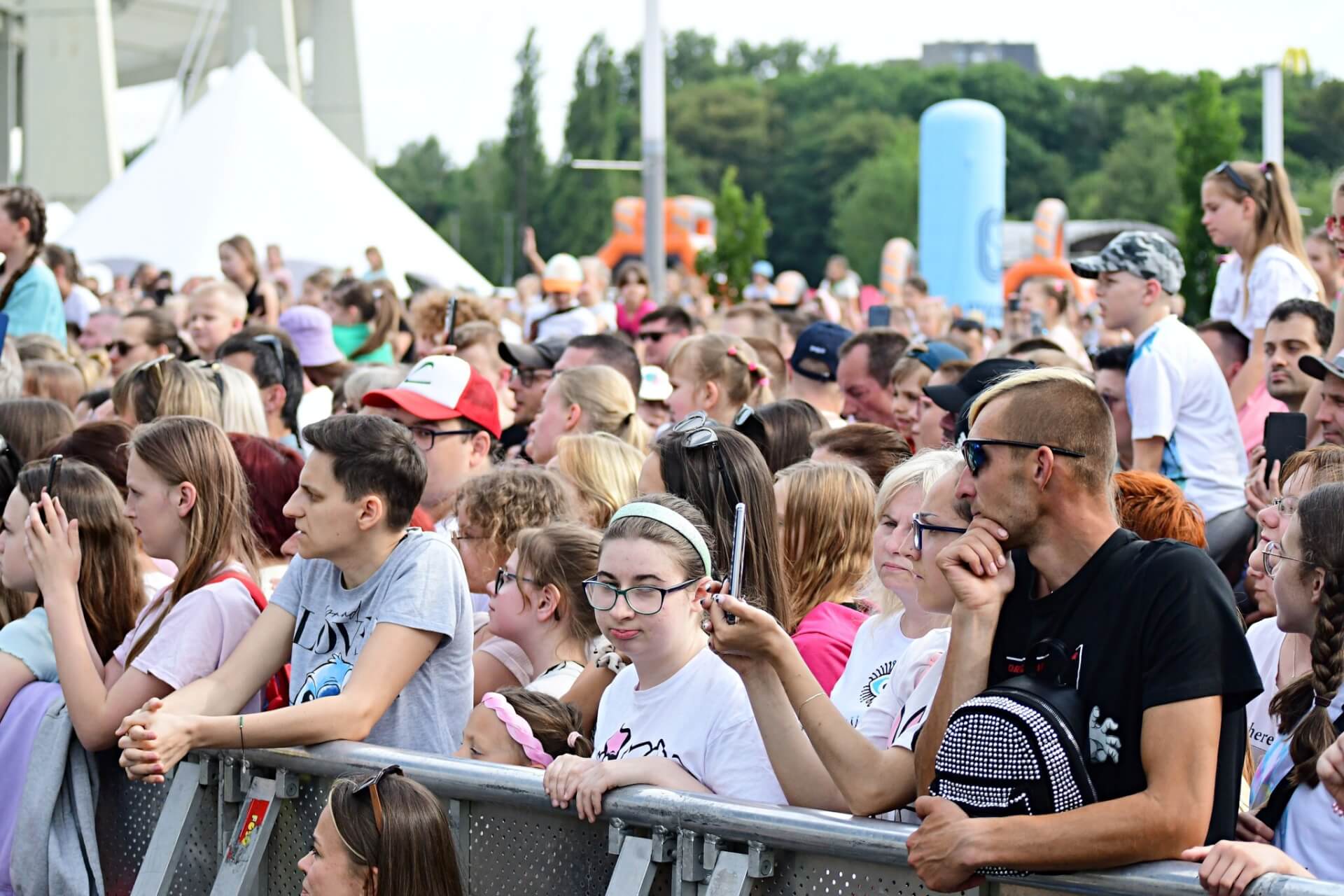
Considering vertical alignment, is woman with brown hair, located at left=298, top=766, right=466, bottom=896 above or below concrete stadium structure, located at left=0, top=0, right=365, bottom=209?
below

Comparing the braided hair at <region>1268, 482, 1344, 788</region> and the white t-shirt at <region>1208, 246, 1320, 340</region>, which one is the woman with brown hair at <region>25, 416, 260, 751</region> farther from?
the white t-shirt at <region>1208, 246, 1320, 340</region>

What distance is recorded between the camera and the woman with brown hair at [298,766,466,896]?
3.34 metres

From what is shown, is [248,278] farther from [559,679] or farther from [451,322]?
[559,679]

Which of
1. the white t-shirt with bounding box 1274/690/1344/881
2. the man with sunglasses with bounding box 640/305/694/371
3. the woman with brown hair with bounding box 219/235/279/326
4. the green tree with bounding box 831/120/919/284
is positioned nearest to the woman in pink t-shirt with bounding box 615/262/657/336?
the woman with brown hair with bounding box 219/235/279/326

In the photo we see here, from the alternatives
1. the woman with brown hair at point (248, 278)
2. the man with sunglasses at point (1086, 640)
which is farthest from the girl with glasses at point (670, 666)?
the woman with brown hair at point (248, 278)

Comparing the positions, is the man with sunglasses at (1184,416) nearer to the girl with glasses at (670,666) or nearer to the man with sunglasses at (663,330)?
the girl with glasses at (670,666)

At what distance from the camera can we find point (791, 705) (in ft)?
10.3

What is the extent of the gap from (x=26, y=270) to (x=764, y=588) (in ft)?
20.3

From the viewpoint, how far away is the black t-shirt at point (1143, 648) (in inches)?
104

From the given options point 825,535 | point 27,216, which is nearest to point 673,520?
point 825,535

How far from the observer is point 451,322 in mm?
9578

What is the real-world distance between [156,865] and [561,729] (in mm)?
1040

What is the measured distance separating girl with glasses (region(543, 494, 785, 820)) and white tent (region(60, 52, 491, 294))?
17411 millimetres

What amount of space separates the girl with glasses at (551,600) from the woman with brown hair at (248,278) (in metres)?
7.79
